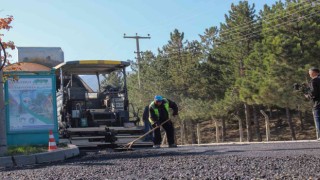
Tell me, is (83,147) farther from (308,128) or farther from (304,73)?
(308,128)

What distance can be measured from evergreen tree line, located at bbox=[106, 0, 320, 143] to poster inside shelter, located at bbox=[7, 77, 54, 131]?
513 inches

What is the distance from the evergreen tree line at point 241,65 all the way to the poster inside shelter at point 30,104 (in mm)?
13036

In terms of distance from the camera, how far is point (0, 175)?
6891mm

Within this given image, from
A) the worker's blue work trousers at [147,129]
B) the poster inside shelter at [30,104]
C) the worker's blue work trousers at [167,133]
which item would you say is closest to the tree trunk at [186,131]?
the worker's blue work trousers at [147,129]

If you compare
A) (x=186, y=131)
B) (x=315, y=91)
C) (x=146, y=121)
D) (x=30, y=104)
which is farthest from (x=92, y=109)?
(x=186, y=131)

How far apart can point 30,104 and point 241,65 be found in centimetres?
1828

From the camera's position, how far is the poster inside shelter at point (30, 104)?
1204cm

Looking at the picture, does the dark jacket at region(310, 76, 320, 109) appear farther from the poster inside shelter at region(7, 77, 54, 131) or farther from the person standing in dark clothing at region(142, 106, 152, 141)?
the poster inside shelter at region(7, 77, 54, 131)

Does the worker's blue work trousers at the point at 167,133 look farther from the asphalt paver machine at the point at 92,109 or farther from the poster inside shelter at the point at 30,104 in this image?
the poster inside shelter at the point at 30,104

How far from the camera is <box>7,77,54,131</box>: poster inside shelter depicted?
12.0m

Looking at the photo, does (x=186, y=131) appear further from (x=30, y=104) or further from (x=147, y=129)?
(x=30, y=104)

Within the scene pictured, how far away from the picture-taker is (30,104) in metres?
12.3

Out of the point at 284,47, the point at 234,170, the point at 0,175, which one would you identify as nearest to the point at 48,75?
the point at 0,175

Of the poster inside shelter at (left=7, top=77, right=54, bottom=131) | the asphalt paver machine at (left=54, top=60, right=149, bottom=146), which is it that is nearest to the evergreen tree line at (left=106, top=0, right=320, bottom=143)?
the asphalt paver machine at (left=54, top=60, right=149, bottom=146)
